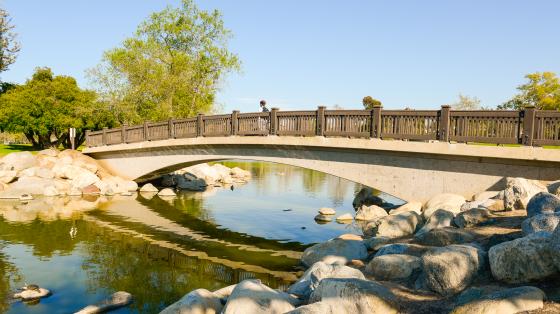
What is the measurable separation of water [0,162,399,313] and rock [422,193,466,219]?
337 cm

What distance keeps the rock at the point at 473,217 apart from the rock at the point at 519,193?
2.24ft

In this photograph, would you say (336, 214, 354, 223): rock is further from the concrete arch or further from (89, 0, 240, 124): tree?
(89, 0, 240, 124): tree

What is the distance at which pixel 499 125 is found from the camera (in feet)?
39.3

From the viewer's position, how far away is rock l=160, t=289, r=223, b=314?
22.4 feet

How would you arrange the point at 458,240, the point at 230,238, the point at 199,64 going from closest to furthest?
the point at 458,240 < the point at 230,238 < the point at 199,64

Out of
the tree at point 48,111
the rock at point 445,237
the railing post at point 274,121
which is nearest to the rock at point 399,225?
the rock at point 445,237

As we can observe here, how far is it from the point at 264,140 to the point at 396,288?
11.7 m

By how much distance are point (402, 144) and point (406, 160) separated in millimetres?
691

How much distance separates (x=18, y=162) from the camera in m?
26.3

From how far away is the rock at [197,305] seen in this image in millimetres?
6828

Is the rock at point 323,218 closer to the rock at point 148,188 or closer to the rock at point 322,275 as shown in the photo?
the rock at point 322,275

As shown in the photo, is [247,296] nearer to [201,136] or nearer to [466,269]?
[466,269]

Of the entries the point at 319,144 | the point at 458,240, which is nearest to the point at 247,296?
the point at 458,240

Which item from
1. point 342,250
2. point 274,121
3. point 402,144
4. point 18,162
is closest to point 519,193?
point 402,144
